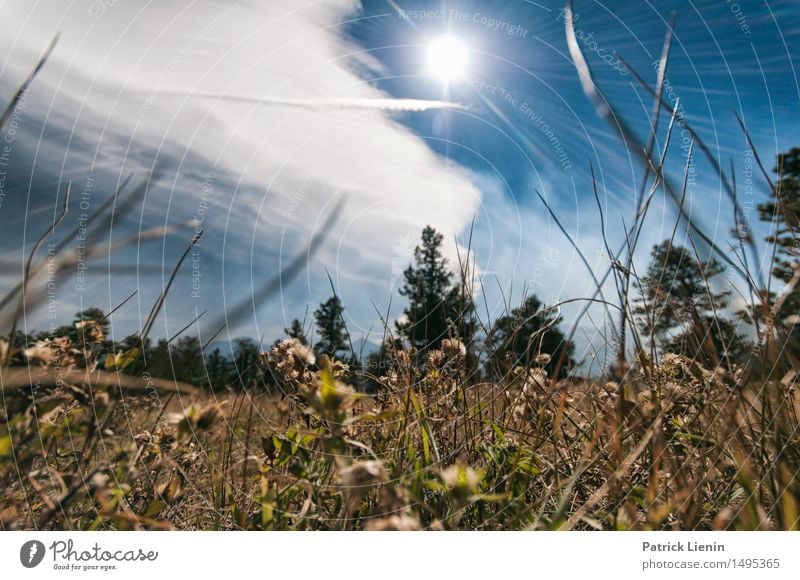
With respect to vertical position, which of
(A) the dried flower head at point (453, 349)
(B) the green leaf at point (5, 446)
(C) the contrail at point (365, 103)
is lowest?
(B) the green leaf at point (5, 446)

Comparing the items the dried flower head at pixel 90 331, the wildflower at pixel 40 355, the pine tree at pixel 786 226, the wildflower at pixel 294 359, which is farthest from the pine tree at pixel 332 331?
Result: the pine tree at pixel 786 226

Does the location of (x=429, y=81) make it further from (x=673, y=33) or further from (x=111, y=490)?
(x=111, y=490)

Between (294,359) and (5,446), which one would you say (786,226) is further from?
(5,446)

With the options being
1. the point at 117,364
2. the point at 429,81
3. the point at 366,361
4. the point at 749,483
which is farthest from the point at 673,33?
the point at 117,364

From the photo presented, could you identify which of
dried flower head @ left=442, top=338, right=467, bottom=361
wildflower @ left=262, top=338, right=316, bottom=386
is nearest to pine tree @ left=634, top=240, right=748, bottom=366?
dried flower head @ left=442, top=338, right=467, bottom=361

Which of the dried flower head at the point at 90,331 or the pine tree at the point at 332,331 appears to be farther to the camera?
the pine tree at the point at 332,331

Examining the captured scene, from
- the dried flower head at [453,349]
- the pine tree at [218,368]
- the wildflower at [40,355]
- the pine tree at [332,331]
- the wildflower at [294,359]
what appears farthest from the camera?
the pine tree at [332,331]

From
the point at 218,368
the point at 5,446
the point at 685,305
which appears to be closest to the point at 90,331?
the point at 5,446

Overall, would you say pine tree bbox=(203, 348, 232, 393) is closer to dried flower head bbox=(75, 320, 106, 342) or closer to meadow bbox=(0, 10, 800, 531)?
meadow bbox=(0, 10, 800, 531)

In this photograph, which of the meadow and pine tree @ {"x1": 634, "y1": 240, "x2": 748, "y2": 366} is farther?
pine tree @ {"x1": 634, "y1": 240, "x2": 748, "y2": 366}

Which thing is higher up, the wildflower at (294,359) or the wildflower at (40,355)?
the wildflower at (294,359)

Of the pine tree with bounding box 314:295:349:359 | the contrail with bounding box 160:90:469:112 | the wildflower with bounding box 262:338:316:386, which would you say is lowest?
the wildflower with bounding box 262:338:316:386

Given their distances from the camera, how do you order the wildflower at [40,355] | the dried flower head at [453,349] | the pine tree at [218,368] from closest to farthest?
1. the wildflower at [40,355]
2. the dried flower head at [453,349]
3. the pine tree at [218,368]

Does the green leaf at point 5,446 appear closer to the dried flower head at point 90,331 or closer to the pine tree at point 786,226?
the dried flower head at point 90,331
